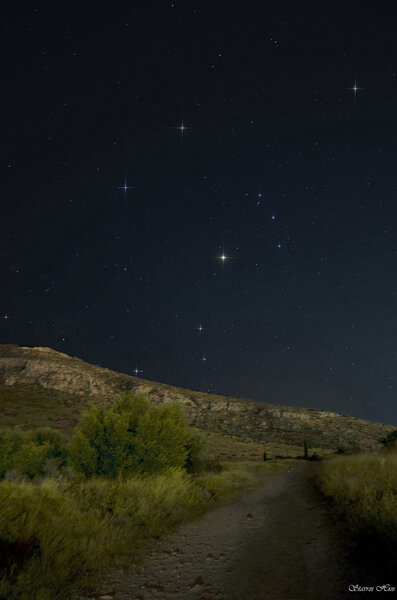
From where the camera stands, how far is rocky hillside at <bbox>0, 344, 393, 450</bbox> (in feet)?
212

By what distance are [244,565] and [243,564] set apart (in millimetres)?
63

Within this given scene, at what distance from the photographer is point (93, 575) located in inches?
186

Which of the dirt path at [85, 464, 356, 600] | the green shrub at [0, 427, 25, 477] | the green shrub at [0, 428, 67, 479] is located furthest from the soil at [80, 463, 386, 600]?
the green shrub at [0, 427, 25, 477]

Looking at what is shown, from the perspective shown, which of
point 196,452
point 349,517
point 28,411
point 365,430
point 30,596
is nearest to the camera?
point 30,596

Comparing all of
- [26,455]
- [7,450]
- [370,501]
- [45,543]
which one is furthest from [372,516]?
[7,450]

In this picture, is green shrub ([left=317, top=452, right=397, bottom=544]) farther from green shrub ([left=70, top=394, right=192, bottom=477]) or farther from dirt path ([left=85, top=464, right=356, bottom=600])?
green shrub ([left=70, top=394, right=192, bottom=477])

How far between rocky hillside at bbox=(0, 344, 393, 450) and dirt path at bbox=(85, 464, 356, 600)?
55.0 metres

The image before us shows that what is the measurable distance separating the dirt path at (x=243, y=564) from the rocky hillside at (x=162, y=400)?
180ft

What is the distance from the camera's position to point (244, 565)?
5.24m

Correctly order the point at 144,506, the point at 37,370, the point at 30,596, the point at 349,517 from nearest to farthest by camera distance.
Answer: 1. the point at 30,596
2. the point at 349,517
3. the point at 144,506
4. the point at 37,370

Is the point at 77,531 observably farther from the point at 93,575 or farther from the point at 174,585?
the point at 174,585

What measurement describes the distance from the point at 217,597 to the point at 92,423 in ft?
35.7

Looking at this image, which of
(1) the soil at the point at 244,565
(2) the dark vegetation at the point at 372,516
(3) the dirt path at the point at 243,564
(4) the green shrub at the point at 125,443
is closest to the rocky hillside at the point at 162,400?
(4) the green shrub at the point at 125,443

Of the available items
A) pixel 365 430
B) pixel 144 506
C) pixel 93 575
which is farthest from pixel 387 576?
pixel 365 430
